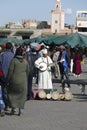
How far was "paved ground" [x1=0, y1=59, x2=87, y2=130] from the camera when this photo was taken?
10125 mm

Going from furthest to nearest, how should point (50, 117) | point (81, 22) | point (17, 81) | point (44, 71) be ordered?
point (81, 22) → point (44, 71) → point (17, 81) → point (50, 117)

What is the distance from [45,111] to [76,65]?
14.8m

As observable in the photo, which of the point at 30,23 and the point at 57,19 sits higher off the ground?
the point at 57,19

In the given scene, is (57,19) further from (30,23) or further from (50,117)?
(50,117)

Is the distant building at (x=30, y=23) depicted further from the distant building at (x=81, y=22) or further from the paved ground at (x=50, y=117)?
the paved ground at (x=50, y=117)

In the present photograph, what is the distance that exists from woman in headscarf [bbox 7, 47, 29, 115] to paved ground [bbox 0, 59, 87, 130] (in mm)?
340

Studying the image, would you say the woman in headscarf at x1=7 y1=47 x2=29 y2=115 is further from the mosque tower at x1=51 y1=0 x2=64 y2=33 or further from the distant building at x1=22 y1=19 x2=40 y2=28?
the distant building at x1=22 y1=19 x2=40 y2=28

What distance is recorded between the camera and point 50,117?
11578mm

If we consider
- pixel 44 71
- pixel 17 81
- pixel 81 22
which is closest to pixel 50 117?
pixel 17 81

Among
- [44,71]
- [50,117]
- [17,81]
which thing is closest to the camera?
[50,117]

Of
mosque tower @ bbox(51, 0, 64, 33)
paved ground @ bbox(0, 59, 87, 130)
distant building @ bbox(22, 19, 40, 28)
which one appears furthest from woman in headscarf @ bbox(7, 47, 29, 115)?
distant building @ bbox(22, 19, 40, 28)

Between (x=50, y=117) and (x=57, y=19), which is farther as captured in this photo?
(x=57, y=19)

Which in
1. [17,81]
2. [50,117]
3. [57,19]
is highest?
[17,81]

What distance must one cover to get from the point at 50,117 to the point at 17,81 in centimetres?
108
